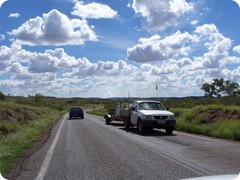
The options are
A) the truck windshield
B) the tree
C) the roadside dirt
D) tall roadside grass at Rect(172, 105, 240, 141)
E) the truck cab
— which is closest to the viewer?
tall roadside grass at Rect(172, 105, 240, 141)

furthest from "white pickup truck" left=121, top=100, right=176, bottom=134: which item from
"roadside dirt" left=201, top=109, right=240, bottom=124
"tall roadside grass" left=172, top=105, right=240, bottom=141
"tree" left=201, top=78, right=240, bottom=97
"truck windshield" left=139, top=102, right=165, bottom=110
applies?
"tree" left=201, top=78, right=240, bottom=97

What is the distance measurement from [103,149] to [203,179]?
9.39 meters

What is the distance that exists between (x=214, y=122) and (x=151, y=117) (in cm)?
520

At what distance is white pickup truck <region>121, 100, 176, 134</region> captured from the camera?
20562 millimetres

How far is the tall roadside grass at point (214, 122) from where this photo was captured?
1826 centimetres

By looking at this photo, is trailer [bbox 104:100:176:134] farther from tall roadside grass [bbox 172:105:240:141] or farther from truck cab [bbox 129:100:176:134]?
tall roadside grass [bbox 172:105:240:141]

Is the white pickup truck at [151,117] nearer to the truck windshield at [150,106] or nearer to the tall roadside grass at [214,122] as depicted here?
the truck windshield at [150,106]

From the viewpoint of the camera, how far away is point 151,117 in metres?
20.6

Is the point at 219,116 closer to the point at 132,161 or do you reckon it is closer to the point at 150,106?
the point at 150,106

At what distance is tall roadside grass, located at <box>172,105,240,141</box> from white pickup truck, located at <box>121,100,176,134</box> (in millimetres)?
1667

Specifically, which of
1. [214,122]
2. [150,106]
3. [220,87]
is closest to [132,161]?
[150,106]

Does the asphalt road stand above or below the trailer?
below

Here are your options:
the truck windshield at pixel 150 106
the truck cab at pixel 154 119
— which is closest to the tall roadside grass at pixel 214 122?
the truck cab at pixel 154 119

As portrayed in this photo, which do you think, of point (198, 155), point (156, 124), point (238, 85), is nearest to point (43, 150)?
point (198, 155)
